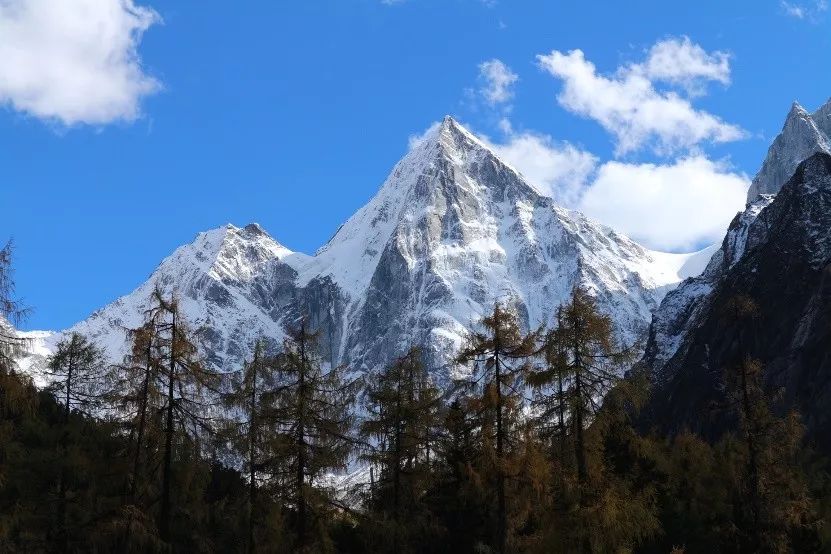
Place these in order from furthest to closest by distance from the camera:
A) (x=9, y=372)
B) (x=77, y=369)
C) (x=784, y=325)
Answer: (x=784, y=325), (x=77, y=369), (x=9, y=372)

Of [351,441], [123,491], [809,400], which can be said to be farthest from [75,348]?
[809,400]

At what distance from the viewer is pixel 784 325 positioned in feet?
331

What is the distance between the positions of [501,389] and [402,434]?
5470 mm

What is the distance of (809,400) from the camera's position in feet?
275

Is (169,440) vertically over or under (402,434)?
under

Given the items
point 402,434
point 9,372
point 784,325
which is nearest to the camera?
point 9,372

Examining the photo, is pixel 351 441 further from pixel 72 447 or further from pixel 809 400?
pixel 809 400

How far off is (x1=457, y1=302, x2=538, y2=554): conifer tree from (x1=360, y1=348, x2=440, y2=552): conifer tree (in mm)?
4389

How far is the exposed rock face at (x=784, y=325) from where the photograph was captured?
87.7 m

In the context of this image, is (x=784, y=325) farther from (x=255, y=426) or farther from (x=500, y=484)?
(x=255, y=426)

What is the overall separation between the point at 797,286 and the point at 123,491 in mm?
95162

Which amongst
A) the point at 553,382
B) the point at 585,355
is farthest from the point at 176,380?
the point at 585,355

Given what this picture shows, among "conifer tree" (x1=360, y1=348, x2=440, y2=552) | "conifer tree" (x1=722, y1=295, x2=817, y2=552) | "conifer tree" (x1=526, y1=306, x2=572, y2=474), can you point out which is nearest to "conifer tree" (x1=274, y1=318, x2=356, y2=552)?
"conifer tree" (x1=360, y1=348, x2=440, y2=552)

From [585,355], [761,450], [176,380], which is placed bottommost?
[761,450]
